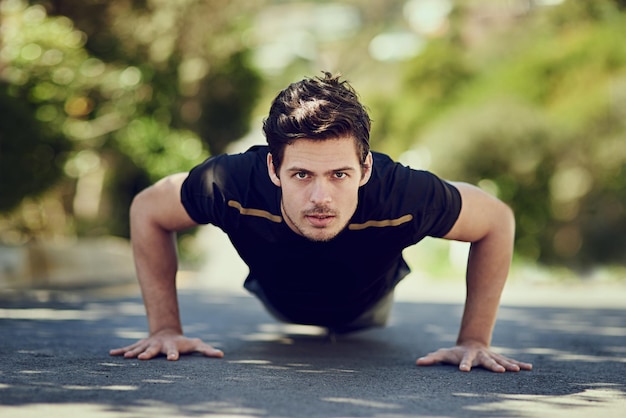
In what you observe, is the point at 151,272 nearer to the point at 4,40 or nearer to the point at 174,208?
the point at 174,208

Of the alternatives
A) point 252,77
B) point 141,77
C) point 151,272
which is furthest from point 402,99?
point 151,272

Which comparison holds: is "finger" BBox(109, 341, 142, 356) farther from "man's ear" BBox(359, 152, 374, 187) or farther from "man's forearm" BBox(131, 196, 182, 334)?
"man's ear" BBox(359, 152, 374, 187)

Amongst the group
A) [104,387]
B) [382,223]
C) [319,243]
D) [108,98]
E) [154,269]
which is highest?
[108,98]

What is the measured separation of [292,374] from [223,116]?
15150 millimetres

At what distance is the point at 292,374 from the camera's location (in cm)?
415

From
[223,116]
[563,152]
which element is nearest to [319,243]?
[223,116]

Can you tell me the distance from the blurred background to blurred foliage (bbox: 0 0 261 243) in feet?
0.09

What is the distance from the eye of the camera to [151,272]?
4805 mm

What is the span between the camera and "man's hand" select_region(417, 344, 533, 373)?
448 cm

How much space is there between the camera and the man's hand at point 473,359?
448 centimetres

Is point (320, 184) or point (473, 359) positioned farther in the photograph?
point (473, 359)

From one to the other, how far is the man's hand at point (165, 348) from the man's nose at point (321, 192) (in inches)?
42.5

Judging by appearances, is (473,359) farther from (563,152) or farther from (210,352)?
(563,152)

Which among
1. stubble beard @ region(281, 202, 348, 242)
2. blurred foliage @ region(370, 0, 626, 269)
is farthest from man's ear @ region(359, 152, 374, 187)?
blurred foliage @ region(370, 0, 626, 269)
